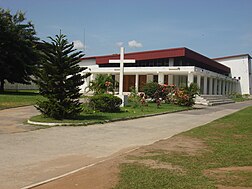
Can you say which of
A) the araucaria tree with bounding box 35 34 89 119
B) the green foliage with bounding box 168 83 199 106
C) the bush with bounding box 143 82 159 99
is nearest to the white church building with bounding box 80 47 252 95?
the green foliage with bounding box 168 83 199 106

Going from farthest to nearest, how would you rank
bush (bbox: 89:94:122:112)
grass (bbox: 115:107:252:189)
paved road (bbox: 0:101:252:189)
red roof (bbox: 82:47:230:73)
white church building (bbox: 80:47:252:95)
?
red roof (bbox: 82:47:230:73) → white church building (bbox: 80:47:252:95) → bush (bbox: 89:94:122:112) → paved road (bbox: 0:101:252:189) → grass (bbox: 115:107:252:189)

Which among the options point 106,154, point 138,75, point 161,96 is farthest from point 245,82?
point 106,154

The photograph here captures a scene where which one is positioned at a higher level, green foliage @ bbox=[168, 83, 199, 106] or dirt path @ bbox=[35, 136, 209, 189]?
green foliage @ bbox=[168, 83, 199, 106]

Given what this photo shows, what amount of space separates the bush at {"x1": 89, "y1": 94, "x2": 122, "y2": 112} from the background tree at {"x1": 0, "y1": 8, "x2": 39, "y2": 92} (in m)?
12.8

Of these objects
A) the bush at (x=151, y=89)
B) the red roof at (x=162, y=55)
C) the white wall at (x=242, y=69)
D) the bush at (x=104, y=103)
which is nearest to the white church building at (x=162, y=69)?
the red roof at (x=162, y=55)

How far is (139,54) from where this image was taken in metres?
41.5

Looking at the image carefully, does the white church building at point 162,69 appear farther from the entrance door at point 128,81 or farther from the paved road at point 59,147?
the paved road at point 59,147

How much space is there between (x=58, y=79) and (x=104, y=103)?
16.2 feet

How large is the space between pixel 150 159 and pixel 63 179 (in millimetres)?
2091

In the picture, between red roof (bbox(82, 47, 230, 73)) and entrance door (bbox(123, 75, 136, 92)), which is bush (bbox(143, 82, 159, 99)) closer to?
red roof (bbox(82, 47, 230, 73))

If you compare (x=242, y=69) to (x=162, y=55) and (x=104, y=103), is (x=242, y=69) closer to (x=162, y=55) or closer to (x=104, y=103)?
(x=162, y=55)

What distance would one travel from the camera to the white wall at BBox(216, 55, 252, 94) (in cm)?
6631

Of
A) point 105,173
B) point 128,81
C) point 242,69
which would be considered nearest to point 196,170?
point 105,173

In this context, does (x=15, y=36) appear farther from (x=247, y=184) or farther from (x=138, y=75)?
(x=247, y=184)
